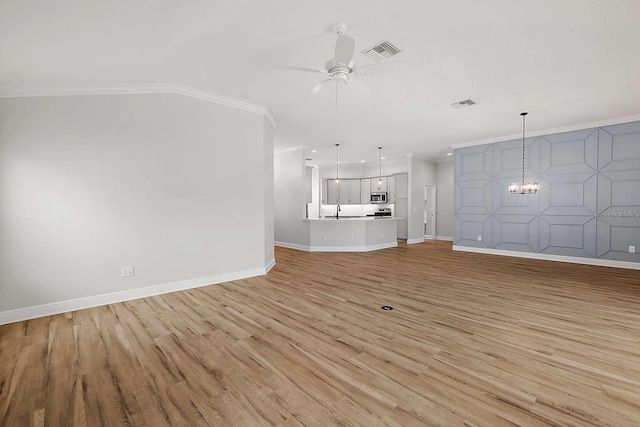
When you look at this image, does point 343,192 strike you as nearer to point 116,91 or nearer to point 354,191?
point 354,191

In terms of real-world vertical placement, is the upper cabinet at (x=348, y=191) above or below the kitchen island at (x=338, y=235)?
above

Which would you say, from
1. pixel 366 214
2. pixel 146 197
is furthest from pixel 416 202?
pixel 146 197

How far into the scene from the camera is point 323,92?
176 inches

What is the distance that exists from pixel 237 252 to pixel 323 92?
10.2ft

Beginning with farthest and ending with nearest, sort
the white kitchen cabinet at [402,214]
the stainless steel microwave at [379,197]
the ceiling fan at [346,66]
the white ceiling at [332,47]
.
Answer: the stainless steel microwave at [379,197], the white kitchen cabinet at [402,214], the ceiling fan at [346,66], the white ceiling at [332,47]

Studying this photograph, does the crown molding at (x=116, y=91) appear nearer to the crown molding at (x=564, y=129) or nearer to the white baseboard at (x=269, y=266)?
the white baseboard at (x=269, y=266)

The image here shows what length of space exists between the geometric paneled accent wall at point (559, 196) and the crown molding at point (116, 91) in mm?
6645

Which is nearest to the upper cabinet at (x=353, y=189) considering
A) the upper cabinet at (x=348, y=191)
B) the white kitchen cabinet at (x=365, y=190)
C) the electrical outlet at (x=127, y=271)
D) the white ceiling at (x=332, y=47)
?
the upper cabinet at (x=348, y=191)

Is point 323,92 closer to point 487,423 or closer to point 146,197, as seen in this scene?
point 146,197

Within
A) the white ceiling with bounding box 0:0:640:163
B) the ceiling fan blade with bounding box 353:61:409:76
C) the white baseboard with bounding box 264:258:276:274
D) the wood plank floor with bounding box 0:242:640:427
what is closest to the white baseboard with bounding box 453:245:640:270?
the wood plank floor with bounding box 0:242:640:427

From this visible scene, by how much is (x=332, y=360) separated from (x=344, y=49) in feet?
9.38

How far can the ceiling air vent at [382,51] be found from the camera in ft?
10.3

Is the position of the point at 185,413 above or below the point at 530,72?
below

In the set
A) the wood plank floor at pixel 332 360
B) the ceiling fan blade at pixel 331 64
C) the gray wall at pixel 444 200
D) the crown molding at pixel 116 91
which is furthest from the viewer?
the gray wall at pixel 444 200
